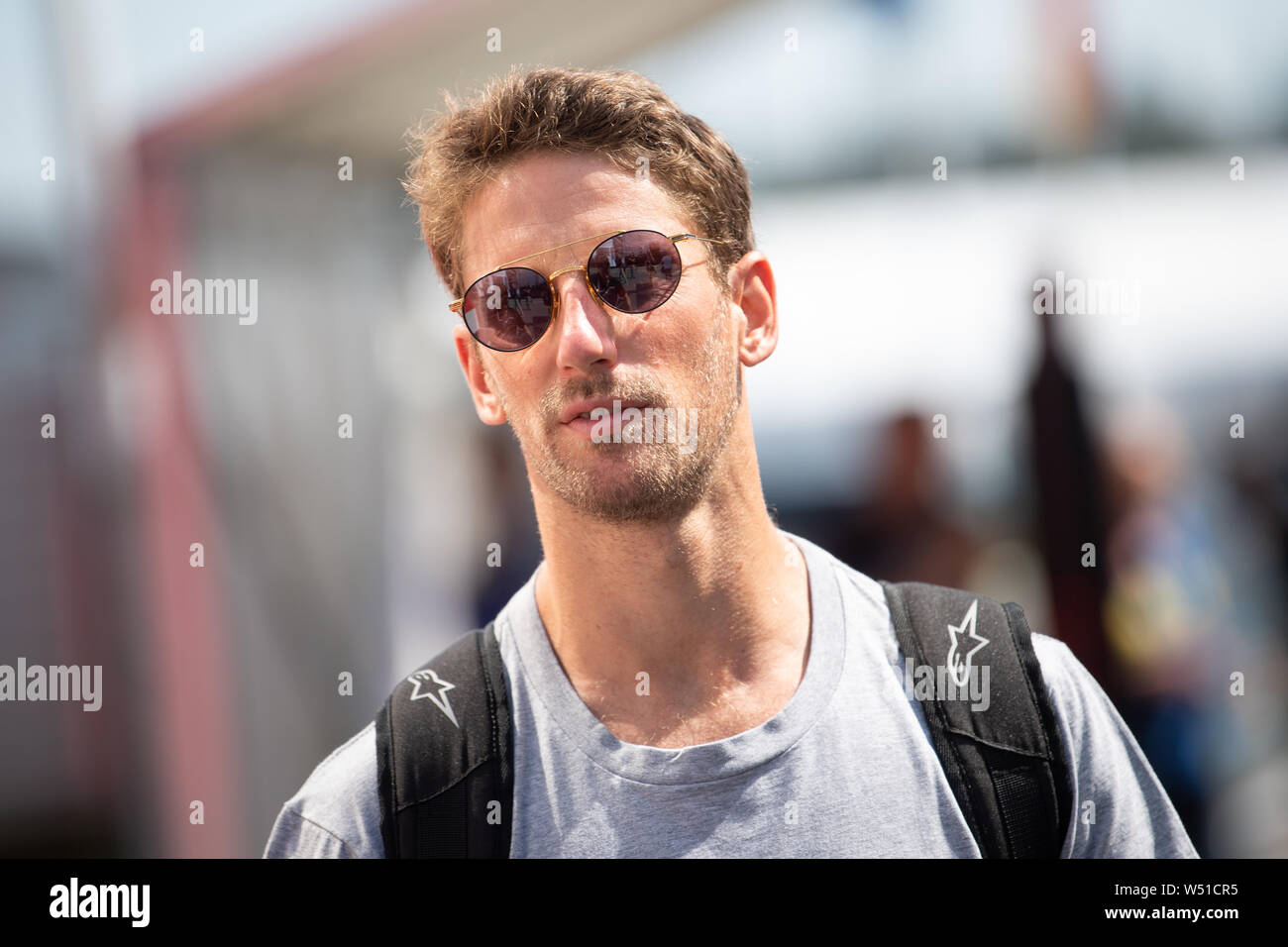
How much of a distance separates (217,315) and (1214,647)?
3.15 metres

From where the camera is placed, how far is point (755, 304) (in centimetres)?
184

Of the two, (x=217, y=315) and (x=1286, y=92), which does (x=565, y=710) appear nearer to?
(x=217, y=315)

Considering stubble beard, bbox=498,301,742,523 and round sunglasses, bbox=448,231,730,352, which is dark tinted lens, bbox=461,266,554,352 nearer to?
round sunglasses, bbox=448,231,730,352

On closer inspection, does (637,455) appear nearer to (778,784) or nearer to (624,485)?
(624,485)

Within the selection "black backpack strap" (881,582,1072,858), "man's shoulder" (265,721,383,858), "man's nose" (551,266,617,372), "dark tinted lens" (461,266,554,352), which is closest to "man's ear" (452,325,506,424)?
"dark tinted lens" (461,266,554,352)

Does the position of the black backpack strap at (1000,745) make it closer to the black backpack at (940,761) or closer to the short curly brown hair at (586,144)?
the black backpack at (940,761)

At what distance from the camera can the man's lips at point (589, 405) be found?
5.28 ft

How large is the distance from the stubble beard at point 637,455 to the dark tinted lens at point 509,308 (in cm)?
11

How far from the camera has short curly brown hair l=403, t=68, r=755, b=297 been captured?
1662 millimetres

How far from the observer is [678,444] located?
5.42ft

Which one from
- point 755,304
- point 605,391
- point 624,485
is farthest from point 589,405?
point 755,304

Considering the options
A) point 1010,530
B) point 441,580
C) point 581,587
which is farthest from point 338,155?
point 1010,530

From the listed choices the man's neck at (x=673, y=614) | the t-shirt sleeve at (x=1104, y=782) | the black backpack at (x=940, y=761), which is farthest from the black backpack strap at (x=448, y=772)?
the t-shirt sleeve at (x=1104, y=782)
